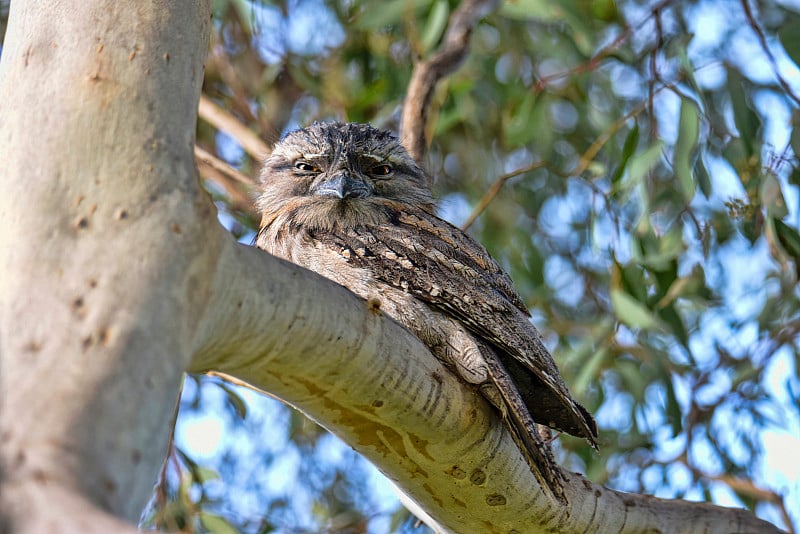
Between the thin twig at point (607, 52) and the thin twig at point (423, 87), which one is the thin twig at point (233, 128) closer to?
the thin twig at point (423, 87)

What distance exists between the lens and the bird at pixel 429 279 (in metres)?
2.32

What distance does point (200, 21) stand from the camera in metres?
1.81

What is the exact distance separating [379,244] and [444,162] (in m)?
3.10

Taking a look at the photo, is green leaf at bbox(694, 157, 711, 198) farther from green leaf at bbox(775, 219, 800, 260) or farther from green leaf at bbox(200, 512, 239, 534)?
green leaf at bbox(200, 512, 239, 534)

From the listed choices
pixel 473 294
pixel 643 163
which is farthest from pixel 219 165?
pixel 643 163

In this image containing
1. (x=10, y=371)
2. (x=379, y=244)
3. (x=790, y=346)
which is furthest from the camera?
(x=790, y=346)

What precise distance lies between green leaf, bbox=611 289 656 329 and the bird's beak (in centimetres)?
115

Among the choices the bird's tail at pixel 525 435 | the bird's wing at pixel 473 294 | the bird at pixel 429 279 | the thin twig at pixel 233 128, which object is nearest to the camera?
the bird's tail at pixel 525 435

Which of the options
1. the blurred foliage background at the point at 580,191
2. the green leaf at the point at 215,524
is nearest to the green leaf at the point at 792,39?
the blurred foliage background at the point at 580,191

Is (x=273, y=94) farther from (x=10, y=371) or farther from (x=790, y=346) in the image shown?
(x=10, y=371)

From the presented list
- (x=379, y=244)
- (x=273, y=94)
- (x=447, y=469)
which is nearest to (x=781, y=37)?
(x=379, y=244)

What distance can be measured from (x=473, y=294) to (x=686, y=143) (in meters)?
1.24

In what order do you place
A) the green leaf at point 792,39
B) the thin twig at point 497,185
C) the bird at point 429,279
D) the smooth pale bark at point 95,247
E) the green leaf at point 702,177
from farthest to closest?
the thin twig at point 497,185
the green leaf at point 702,177
the green leaf at point 792,39
the bird at point 429,279
the smooth pale bark at point 95,247

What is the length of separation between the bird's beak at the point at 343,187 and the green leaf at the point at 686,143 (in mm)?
1139
